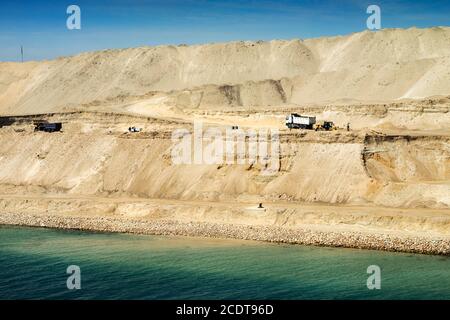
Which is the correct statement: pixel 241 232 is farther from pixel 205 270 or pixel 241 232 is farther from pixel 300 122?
pixel 300 122

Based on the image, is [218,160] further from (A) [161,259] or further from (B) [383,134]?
(A) [161,259]

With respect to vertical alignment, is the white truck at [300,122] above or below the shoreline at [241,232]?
above

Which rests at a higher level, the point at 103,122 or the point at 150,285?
the point at 103,122

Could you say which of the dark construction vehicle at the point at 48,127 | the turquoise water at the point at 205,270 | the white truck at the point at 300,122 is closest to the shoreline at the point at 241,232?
the turquoise water at the point at 205,270

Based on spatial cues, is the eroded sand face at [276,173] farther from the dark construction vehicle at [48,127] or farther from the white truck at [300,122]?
the white truck at [300,122]

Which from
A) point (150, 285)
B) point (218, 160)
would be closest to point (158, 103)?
point (218, 160)

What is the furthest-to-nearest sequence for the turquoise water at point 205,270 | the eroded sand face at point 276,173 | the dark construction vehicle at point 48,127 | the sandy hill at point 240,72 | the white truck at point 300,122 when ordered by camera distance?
1. the sandy hill at point 240,72
2. the dark construction vehicle at point 48,127
3. the white truck at point 300,122
4. the eroded sand face at point 276,173
5. the turquoise water at point 205,270
